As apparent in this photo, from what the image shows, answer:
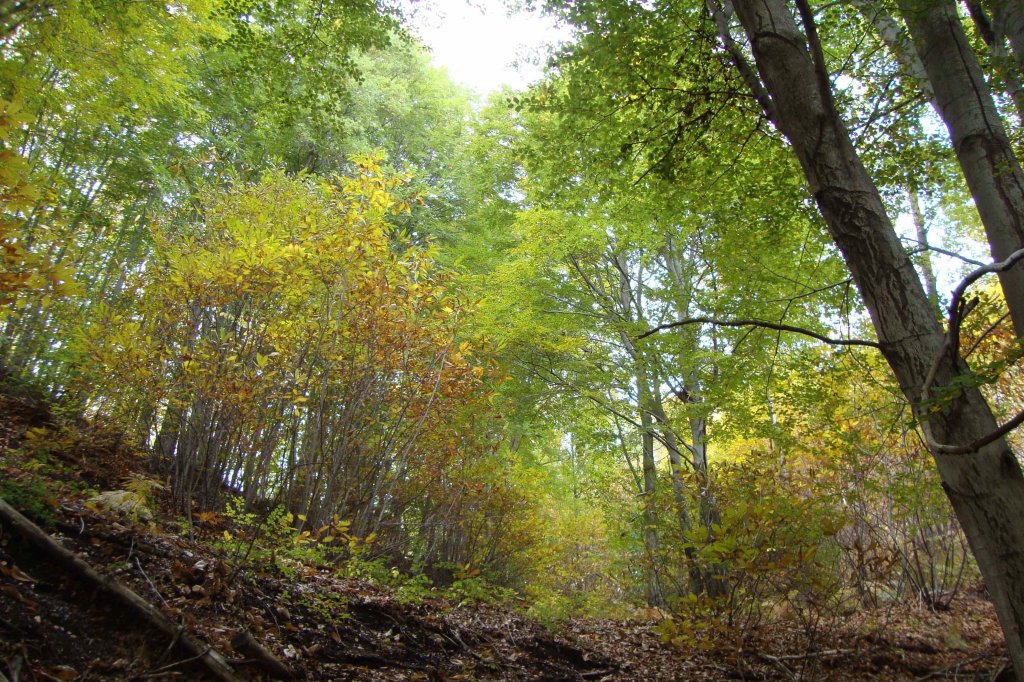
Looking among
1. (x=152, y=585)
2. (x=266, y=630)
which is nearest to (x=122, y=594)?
(x=152, y=585)

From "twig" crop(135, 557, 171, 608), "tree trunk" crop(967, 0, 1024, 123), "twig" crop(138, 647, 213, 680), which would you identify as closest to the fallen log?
"twig" crop(138, 647, 213, 680)

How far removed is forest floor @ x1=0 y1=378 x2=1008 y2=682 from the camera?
6.47ft

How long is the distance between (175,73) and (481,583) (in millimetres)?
7095

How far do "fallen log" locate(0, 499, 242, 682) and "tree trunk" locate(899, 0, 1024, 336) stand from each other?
388cm

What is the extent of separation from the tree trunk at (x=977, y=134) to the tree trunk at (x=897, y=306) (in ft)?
3.20

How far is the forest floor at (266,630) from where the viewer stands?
197 centimetres

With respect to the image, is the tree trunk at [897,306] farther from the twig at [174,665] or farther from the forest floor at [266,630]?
the twig at [174,665]

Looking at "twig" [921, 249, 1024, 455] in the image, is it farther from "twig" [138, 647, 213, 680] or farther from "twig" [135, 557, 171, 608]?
"twig" [135, 557, 171, 608]

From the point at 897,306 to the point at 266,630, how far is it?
3.19 m

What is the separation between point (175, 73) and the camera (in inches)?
255

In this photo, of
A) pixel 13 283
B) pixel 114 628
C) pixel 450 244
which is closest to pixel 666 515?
pixel 114 628

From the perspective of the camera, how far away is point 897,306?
2137 millimetres

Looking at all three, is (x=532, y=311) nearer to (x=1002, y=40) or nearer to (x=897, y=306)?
(x=1002, y=40)

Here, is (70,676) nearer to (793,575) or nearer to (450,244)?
(793,575)
